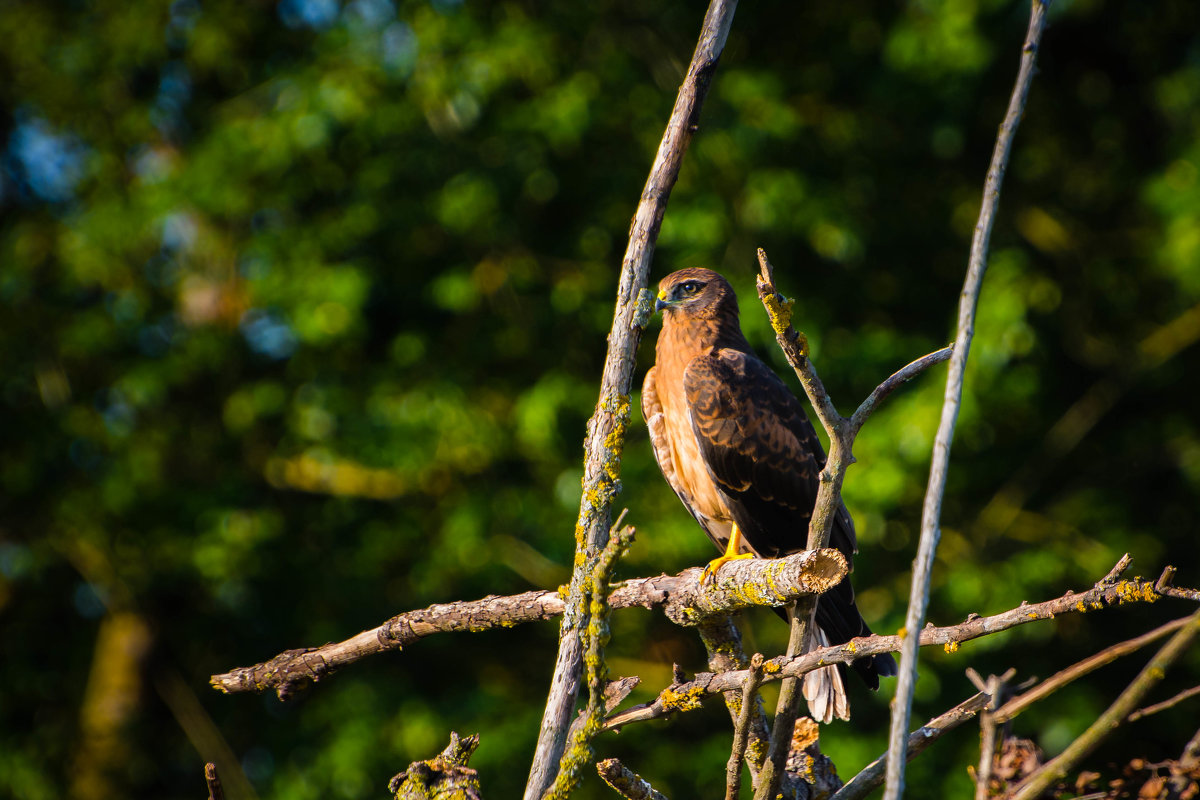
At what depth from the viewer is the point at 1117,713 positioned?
1.55 meters

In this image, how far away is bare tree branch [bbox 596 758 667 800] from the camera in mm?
2152

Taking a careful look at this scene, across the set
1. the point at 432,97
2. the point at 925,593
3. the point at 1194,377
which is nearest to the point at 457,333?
the point at 432,97

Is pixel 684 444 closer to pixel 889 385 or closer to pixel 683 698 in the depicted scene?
pixel 683 698

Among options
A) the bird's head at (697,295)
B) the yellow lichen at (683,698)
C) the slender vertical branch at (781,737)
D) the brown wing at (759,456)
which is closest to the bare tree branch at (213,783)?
the yellow lichen at (683,698)

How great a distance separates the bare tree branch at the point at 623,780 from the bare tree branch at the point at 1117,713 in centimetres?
76

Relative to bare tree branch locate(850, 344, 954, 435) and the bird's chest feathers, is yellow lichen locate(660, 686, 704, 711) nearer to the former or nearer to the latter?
bare tree branch locate(850, 344, 954, 435)

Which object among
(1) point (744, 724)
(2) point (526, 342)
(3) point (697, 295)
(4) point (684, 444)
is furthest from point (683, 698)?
(2) point (526, 342)

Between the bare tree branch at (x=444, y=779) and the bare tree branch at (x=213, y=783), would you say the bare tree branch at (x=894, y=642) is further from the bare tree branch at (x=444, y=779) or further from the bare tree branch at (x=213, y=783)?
the bare tree branch at (x=213, y=783)

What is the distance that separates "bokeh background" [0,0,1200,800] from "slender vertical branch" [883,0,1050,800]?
163 inches

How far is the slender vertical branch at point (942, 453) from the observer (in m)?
1.56

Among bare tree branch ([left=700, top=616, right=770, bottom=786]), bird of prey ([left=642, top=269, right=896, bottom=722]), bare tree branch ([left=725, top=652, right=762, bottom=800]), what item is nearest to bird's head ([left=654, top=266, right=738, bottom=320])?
bird of prey ([left=642, top=269, right=896, bottom=722])

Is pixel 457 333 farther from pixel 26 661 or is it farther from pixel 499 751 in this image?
pixel 26 661

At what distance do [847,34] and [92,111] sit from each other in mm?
5395

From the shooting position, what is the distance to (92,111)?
26.6 feet
